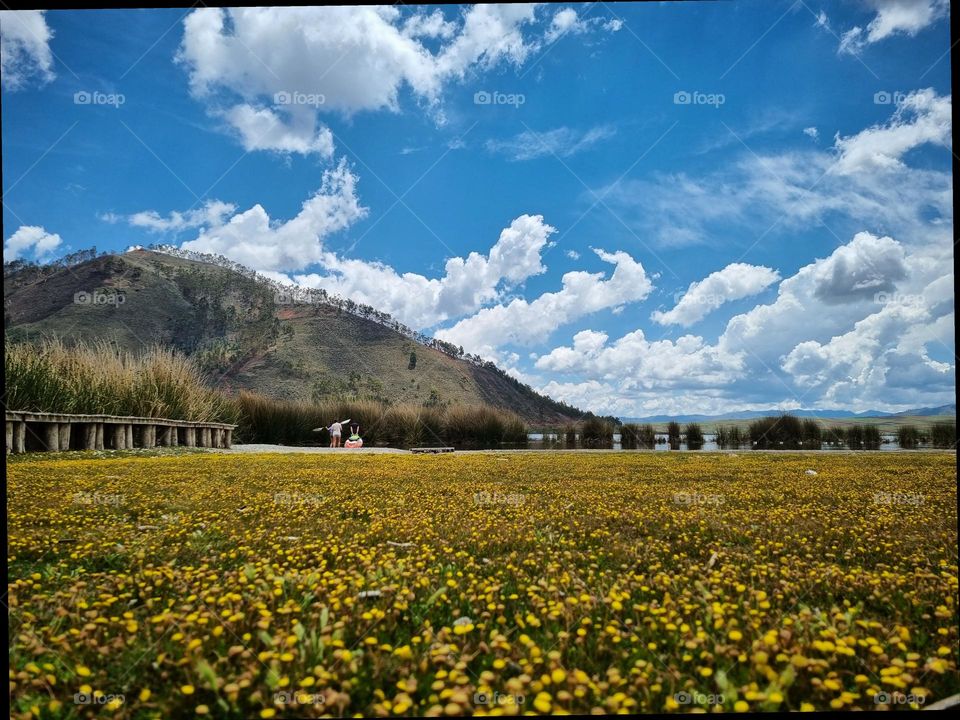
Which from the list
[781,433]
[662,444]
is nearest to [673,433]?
[662,444]

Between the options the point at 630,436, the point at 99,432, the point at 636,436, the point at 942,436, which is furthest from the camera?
the point at 630,436

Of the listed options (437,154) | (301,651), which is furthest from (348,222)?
(301,651)

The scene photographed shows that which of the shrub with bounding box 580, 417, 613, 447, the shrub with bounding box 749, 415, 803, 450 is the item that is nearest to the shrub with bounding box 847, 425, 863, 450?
the shrub with bounding box 749, 415, 803, 450

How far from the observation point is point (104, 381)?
1163 cm

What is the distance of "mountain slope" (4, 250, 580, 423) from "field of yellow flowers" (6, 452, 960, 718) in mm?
5648

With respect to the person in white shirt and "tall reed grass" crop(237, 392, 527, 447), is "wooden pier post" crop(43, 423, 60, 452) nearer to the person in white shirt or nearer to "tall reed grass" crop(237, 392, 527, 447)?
"tall reed grass" crop(237, 392, 527, 447)

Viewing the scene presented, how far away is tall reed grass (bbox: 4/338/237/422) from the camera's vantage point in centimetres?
947

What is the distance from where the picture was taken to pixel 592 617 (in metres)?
3.51

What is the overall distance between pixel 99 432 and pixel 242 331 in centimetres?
752

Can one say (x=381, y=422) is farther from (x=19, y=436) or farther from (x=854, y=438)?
(x=854, y=438)

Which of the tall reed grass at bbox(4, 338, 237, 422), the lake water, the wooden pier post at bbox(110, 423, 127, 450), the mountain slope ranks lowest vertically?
the lake water

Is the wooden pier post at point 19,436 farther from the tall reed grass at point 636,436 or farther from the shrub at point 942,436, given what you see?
the shrub at point 942,436

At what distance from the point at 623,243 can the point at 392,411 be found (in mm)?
14895

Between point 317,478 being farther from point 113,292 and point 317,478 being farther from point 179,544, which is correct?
point 113,292
